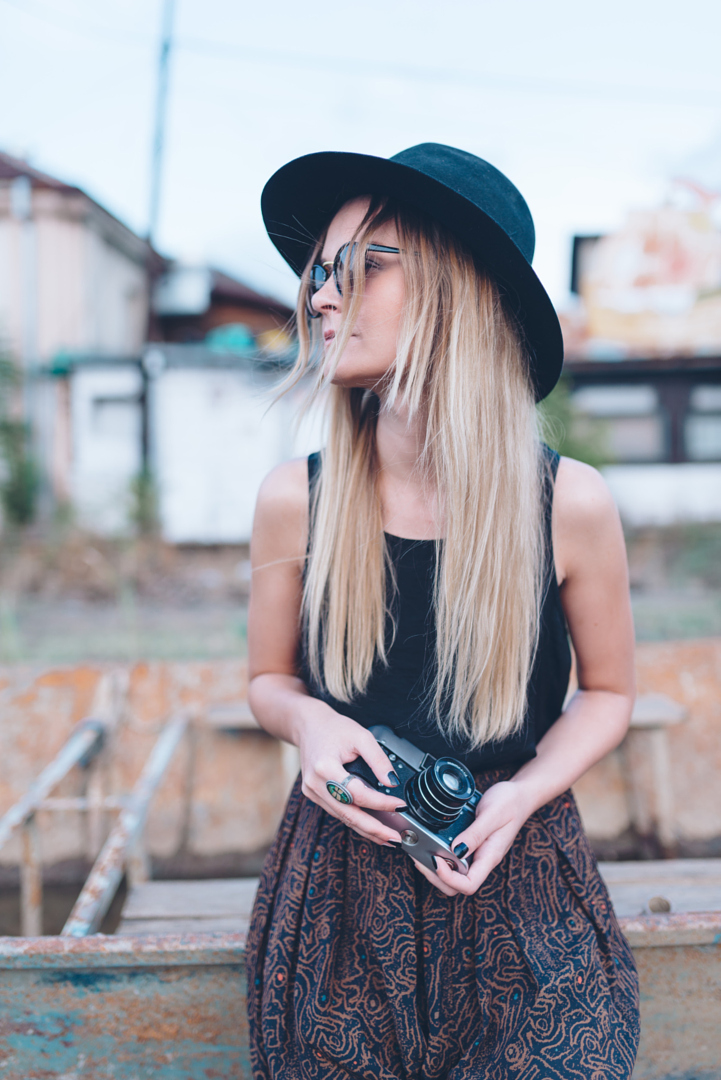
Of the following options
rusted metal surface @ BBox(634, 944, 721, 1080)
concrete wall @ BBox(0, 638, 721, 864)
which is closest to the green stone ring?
rusted metal surface @ BBox(634, 944, 721, 1080)

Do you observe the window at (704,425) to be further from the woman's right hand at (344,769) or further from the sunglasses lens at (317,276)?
the woman's right hand at (344,769)

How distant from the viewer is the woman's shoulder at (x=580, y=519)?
1271 mm

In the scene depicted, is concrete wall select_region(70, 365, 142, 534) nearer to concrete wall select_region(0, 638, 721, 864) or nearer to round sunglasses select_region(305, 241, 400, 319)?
concrete wall select_region(0, 638, 721, 864)

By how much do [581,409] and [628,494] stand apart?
1572 millimetres

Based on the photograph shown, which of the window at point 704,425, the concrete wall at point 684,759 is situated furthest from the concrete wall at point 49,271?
the concrete wall at point 684,759

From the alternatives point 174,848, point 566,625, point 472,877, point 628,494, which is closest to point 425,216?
point 566,625

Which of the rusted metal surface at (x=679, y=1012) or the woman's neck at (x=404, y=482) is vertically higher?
the woman's neck at (x=404, y=482)

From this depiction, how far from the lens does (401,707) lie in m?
1.28

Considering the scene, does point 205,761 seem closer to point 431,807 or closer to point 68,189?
point 431,807

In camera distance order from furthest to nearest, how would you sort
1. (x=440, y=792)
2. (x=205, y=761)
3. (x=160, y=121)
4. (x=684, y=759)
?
(x=160, y=121), (x=684, y=759), (x=205, y=761), (x=440, y=792)

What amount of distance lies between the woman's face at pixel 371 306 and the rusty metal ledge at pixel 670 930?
1.27 meters

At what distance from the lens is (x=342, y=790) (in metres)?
1.04

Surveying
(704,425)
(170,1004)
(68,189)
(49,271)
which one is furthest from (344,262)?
(68,189)

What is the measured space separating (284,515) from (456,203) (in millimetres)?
659
